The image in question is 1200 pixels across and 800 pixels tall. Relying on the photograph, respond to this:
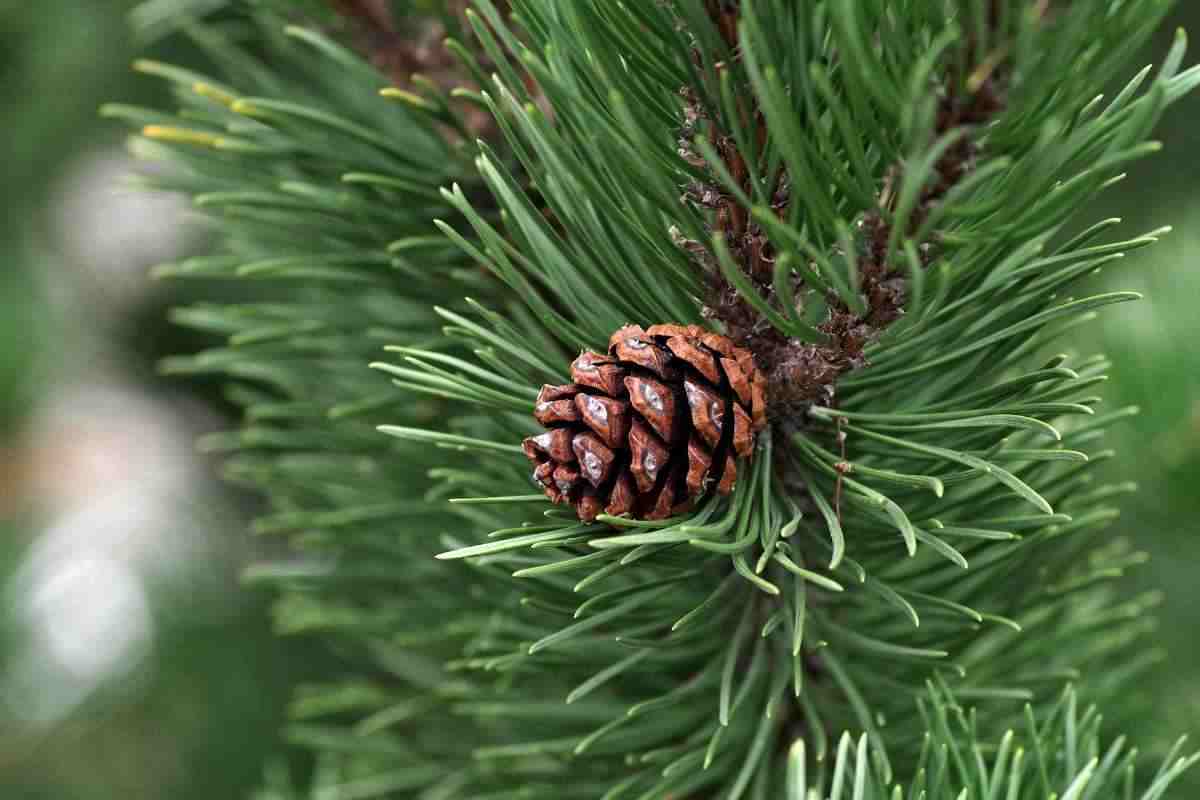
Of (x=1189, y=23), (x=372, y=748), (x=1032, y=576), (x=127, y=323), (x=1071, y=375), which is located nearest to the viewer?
(x=1071, y=375)

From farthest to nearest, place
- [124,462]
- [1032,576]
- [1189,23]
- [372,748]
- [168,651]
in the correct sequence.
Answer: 1. [124,462]
2. [168,651]
3. [1189,23]
4. [372,748]
5. [1032,576]

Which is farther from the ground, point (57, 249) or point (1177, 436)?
point (57, 249)

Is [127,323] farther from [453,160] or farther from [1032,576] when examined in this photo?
[1032,576]

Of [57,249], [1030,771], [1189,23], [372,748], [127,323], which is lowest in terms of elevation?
[1030,771]

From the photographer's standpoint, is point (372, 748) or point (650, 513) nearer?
point (650, 513)

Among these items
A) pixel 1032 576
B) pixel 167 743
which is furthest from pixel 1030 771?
pixel 167 743
